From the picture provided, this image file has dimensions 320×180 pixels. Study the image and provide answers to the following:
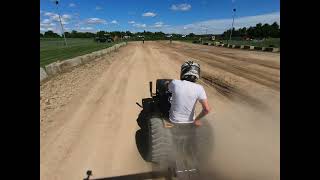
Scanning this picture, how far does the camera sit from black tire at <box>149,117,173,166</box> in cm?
498

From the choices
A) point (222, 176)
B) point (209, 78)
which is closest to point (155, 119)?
point (222, 176)

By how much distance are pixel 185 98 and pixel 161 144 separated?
0.84 metres

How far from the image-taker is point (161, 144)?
16.4 ft

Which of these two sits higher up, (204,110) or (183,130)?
(204,110)

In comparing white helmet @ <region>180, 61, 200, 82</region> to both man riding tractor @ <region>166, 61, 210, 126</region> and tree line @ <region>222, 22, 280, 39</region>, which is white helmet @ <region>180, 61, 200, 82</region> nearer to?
man riding tractor @ <region>166, 61, 210, 126</region>

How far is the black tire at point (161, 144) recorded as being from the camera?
4980 millimetres

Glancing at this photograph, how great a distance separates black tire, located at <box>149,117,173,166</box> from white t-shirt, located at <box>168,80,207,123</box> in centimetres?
25

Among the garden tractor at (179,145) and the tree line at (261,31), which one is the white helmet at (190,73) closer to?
the garden tractor at (179,145)

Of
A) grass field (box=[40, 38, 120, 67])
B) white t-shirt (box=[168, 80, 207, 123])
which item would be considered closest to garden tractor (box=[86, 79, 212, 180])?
white t-shirt (box=[168, 80, 207, 123])

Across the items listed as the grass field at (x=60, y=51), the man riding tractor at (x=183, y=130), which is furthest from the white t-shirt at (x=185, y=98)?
the grass field at (x=60, y=51)

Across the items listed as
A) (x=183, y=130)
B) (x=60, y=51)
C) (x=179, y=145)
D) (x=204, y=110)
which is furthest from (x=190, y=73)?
(x=60, y=51)

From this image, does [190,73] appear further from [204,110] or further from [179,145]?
[179,145]
